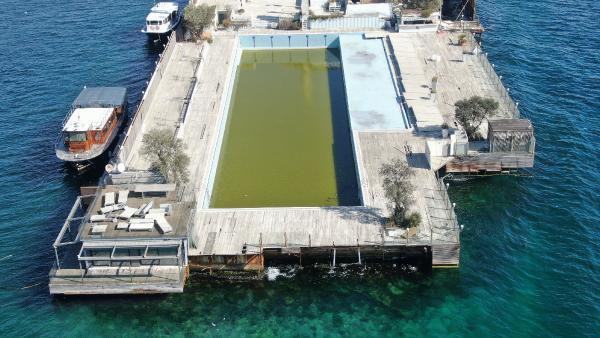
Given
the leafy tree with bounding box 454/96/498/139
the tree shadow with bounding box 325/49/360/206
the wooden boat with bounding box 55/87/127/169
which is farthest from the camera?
the wooden boat with bounding box 55/87/127/169

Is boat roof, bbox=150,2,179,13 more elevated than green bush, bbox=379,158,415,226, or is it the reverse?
boat roof, bbox=150,2,179,13

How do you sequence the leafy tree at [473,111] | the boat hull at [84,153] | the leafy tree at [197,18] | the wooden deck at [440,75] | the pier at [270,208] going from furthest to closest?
the leafy tree at [197,18]
the wooden deck at [440,75]
the boat hull at [84,153]
the leafy tree at [473,111]
the pier at [270,208]

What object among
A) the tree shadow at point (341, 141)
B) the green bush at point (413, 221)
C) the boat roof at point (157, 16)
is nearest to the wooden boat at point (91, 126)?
the tree shadow at point (341, 141)

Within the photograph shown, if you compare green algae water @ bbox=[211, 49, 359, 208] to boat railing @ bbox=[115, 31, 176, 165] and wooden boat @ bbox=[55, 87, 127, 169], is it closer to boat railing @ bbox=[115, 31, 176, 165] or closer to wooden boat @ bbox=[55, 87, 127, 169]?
boat railing @ bbox=[115, 31, 176, 165]

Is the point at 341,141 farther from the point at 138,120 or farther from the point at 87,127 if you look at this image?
the point at 87,127

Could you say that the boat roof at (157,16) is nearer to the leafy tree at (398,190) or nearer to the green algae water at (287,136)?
the green algae water at (287,136)

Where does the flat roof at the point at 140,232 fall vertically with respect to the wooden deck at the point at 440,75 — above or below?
below

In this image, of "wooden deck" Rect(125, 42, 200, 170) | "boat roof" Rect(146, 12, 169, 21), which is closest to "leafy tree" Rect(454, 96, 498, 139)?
"wooden deck" Rect(125, 42, 200, 170)
